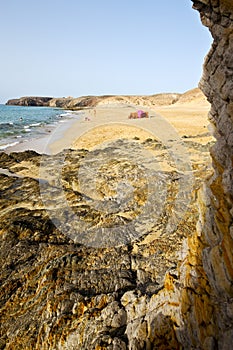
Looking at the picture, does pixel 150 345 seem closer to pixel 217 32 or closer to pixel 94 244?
pixel 94 244

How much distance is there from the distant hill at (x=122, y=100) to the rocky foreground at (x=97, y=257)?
185 feet

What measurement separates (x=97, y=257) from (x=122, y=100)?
3932 inches

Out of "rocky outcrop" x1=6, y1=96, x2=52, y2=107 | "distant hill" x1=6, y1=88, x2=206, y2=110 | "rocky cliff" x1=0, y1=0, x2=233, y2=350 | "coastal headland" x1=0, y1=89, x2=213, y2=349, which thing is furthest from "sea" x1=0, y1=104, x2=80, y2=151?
"rocky outcrop" x1=6, y1=96, x2=52, y2=107

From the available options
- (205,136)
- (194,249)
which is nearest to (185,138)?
(205,136)

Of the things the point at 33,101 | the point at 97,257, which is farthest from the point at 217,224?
the point at 33,101

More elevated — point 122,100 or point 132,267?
point 122,100

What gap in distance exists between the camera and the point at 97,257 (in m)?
6.08

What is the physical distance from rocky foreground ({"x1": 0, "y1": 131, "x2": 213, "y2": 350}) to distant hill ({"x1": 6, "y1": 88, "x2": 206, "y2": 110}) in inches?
2216

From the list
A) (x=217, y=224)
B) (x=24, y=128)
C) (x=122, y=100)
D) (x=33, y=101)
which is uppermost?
(x=122, y=100)

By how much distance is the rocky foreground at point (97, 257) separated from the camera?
4.05 m

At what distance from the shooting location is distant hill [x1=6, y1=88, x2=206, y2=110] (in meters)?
74.7

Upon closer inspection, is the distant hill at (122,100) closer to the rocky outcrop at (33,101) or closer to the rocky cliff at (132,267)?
the rocky outcrop at (33,101)

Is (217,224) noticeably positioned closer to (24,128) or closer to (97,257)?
(97,257)

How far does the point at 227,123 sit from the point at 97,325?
361cm
